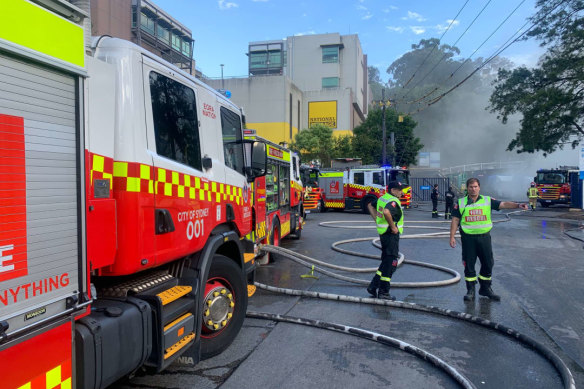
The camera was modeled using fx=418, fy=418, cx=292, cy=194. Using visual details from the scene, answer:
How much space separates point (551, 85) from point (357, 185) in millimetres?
12735

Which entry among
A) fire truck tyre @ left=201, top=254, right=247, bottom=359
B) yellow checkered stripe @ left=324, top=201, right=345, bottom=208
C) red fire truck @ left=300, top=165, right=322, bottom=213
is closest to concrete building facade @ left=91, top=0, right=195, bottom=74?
red fire truck @ left=300, top=165, right=322, bottom=213

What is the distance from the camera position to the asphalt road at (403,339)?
11.7 ft

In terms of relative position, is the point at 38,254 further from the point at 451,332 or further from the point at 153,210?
the point at 451,332

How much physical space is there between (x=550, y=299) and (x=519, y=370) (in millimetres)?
2843

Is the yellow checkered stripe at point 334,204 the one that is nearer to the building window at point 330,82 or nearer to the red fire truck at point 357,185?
the red fire truck at point 357,185

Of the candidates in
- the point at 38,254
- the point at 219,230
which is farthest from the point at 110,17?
the point at 38,254

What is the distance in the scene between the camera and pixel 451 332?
4711 mm

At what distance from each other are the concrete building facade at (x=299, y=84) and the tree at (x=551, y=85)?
23.7m

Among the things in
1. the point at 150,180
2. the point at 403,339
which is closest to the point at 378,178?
the point at 403,339

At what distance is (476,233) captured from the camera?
19.2ft

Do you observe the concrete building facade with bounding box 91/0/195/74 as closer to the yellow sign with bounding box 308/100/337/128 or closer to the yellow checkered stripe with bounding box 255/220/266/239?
the yellow checkered stripe with bounding box 255/220/266/239

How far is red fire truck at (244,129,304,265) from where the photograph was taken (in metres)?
7.65

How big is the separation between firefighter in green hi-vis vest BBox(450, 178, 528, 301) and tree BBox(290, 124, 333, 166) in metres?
30.3

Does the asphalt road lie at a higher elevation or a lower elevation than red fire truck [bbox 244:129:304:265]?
lower
